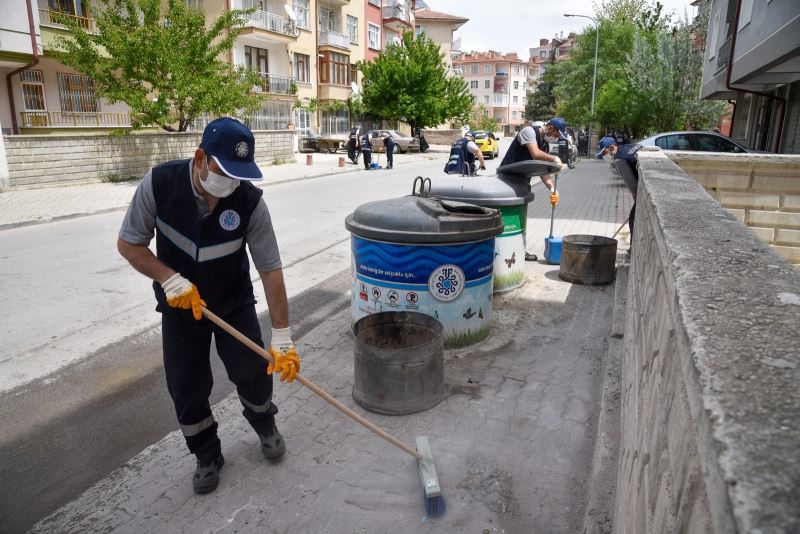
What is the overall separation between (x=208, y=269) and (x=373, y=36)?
45.3 m

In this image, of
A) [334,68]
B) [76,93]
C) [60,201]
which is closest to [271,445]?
[60,201]

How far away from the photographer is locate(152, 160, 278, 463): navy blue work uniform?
2930 millimetres

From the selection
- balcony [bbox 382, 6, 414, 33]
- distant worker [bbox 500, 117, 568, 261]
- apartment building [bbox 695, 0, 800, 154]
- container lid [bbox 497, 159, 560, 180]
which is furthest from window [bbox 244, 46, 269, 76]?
container lid [bbox 497, 159, 560, 180]

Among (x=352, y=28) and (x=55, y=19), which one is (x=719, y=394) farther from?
(x=352, y=28)

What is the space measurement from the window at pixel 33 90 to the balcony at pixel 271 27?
11.3 m

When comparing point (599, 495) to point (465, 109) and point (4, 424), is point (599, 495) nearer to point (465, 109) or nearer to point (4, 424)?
point (4, 424)

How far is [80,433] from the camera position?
3.82 meters

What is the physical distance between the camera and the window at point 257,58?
33.2 metres

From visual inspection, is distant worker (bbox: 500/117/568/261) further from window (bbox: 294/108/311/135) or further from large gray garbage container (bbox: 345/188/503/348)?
window (bbox: 294/108/311/135)

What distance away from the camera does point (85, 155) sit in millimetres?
16141

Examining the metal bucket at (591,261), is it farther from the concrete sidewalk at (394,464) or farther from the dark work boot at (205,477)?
the dark work boot at (205,477)

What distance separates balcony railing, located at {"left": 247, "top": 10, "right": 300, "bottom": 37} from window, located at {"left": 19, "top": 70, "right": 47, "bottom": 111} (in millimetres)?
11965

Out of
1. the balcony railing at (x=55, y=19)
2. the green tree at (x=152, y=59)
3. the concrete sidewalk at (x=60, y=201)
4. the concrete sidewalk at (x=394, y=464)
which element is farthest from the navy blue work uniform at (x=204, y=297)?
the balcony railing at (x=55, y=19)

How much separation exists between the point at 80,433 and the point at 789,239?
6398 millimetres
